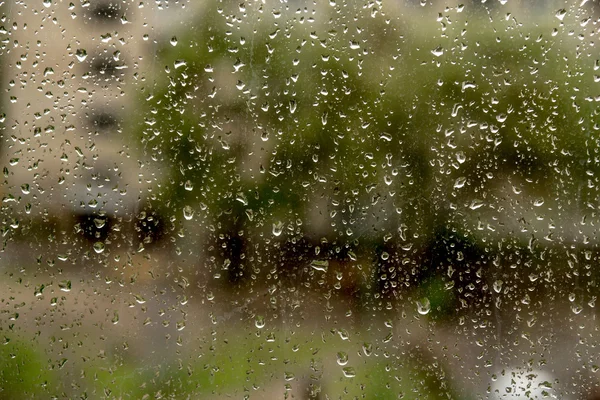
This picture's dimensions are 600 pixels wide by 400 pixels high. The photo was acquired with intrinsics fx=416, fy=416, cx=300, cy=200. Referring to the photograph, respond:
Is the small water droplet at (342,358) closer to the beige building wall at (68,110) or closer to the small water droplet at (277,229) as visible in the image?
the small water droplet at (277,229)

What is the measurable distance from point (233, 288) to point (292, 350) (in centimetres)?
→ 18

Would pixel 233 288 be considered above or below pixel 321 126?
below

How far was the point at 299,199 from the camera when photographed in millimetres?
888

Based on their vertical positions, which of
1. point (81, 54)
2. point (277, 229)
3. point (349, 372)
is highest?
point (81, 54)

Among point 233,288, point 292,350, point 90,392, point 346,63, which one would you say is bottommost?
point 90,392

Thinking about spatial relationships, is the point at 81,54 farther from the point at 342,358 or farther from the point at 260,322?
the point at 342,358

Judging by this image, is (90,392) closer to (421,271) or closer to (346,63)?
(421,271)

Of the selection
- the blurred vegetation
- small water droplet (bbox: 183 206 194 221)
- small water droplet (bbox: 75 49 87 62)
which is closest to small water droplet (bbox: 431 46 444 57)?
the blurred vegetation

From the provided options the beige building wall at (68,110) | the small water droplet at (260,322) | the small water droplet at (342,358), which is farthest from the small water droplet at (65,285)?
the small water droplet at (342,358)

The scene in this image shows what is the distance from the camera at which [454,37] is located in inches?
34.9

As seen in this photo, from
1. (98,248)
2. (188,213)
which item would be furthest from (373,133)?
(98,248)

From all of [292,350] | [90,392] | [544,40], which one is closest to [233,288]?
[292,350]

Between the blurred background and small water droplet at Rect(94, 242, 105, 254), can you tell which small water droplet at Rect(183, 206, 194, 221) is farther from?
small water droplet at Rect(94, 242, 105, 254)

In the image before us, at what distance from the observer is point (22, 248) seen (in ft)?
2.86
